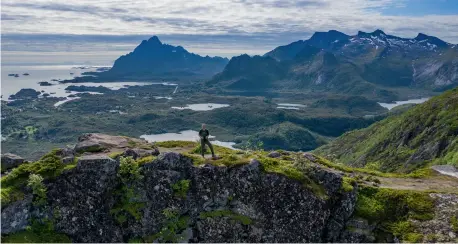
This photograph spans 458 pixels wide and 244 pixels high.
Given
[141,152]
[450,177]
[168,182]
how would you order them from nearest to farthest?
[168,182]
[141,152]
[450,177]

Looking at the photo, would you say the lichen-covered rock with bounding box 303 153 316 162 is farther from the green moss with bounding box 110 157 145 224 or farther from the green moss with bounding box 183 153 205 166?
the green moss with bounding box 110 157 145 224

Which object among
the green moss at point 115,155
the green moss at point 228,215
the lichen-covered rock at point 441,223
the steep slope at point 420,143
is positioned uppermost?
the green moss at point 115,155

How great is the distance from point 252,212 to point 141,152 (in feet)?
34.7

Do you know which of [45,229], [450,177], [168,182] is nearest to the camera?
[45,229]

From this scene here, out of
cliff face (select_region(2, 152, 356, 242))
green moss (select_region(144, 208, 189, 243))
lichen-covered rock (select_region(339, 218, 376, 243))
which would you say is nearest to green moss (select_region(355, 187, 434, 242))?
lichen-covered rock (select_region(339, 218, 376, 243))

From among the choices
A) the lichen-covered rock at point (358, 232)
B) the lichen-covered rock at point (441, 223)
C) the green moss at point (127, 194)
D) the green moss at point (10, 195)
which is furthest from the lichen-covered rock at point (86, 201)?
the lichen-covered rock at point (441, 223)

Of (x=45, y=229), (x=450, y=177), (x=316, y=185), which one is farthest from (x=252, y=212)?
(x=450, y=177)

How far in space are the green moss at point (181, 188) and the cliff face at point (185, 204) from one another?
76mm

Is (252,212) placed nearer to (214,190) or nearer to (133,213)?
(214,190)

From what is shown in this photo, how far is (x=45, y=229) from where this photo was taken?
29.2 m

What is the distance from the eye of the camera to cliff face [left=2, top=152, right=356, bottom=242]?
2975 cm

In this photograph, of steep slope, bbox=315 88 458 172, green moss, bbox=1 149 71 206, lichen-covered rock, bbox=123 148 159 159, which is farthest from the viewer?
steep slope, bbox=315 88 458 172

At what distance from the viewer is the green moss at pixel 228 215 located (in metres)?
30.3

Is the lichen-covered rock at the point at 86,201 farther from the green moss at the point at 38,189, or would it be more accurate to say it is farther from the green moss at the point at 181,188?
the green moss at the point at 181,188
